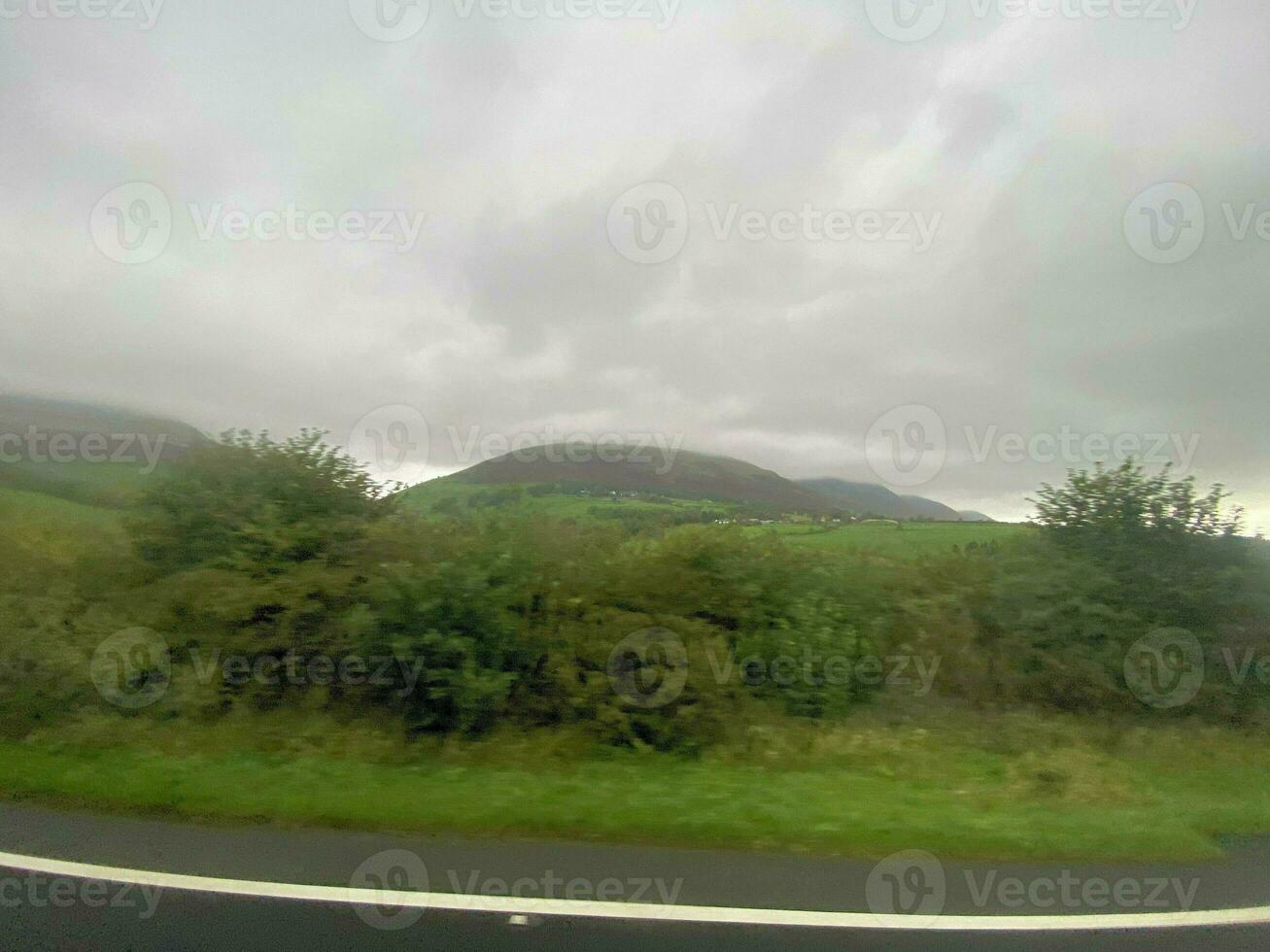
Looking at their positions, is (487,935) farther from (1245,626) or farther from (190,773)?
(1245,626)

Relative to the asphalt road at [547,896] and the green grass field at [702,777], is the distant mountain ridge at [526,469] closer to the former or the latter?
the green grass field at [702,777]

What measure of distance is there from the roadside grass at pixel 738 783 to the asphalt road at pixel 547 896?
13.0 inches

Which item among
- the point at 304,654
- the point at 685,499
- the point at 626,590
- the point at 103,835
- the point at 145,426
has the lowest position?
the point at 103,835

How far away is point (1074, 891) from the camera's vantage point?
5.35m

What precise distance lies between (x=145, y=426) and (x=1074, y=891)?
13.5m

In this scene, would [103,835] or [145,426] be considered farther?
[145,426]

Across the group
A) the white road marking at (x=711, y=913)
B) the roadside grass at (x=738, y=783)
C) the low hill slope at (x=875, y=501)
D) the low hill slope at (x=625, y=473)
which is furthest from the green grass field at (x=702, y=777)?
the low hill slope at (x=875, y=501)

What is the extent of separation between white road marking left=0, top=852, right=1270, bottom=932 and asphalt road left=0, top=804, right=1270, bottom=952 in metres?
0.01

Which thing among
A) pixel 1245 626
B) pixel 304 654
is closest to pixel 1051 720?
pixel 1245 626

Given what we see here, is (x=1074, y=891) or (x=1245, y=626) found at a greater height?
(x=1245, y=626)

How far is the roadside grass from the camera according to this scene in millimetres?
6215

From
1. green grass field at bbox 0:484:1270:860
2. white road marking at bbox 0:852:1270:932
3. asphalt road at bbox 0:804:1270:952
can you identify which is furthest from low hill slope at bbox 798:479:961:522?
white road marking at bbox 0:852:1270:932

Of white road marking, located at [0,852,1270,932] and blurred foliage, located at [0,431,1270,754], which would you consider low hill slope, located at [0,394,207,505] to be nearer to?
blurred foliage, located at [0,431,1270,754]

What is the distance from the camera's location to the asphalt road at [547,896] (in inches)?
180
